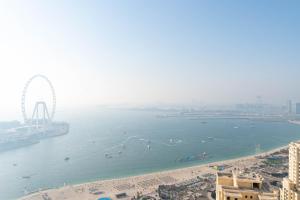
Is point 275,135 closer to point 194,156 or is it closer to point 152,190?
point 194,156

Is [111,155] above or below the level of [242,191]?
below

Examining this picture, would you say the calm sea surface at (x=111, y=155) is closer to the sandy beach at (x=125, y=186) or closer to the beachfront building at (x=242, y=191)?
the sandy beach at (x=125, y=186)

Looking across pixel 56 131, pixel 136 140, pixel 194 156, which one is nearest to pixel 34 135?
pixel 56 131

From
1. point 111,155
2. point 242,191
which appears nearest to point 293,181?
point 242,191

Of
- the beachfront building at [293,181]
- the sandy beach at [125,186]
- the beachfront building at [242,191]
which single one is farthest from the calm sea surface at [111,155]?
the beachfront building at [293,181]

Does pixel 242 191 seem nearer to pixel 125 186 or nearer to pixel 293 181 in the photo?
pixel 293 181

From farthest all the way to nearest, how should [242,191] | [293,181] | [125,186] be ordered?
[125,186] → [242,191] → [293,181]

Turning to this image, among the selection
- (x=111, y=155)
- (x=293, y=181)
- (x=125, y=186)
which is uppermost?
(x=293, y=181)
